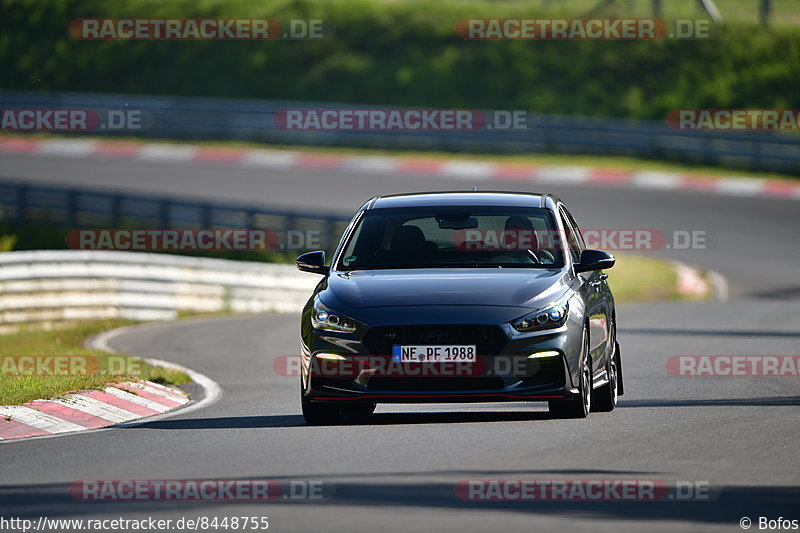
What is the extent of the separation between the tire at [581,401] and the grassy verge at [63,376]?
4.07 metres

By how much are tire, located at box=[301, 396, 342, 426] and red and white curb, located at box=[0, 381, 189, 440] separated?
1.74 m

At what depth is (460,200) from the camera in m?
11.6

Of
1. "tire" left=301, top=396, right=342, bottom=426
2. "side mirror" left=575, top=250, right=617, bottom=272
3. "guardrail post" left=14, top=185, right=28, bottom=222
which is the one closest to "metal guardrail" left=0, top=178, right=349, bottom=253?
"guardrail post" left=14, top=185, right=28, bottom=222

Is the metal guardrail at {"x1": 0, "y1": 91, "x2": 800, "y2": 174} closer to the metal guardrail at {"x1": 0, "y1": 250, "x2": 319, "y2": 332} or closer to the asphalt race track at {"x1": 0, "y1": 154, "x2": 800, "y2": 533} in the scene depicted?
the metal guardrail at {"x1": 0, "y1": 250, "x2": 319, "y2": 332}

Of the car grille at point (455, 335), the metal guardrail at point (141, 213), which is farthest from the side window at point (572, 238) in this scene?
the metal guardrail at point (141, 213)

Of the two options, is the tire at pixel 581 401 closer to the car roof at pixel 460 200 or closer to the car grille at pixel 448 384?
the car grille at pixel 448 384

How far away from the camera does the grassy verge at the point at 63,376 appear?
1242 centimetres

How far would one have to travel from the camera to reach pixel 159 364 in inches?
624

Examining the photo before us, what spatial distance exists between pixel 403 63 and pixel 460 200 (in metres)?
40.6

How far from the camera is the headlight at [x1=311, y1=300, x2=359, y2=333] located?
10.2 metres

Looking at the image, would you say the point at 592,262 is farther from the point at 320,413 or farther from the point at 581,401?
the point at 320,413

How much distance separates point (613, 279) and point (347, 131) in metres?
16.9

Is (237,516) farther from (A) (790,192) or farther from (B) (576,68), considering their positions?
(B) (576,68)

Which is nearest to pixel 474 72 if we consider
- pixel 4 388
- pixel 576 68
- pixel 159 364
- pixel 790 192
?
pixel 576 68
